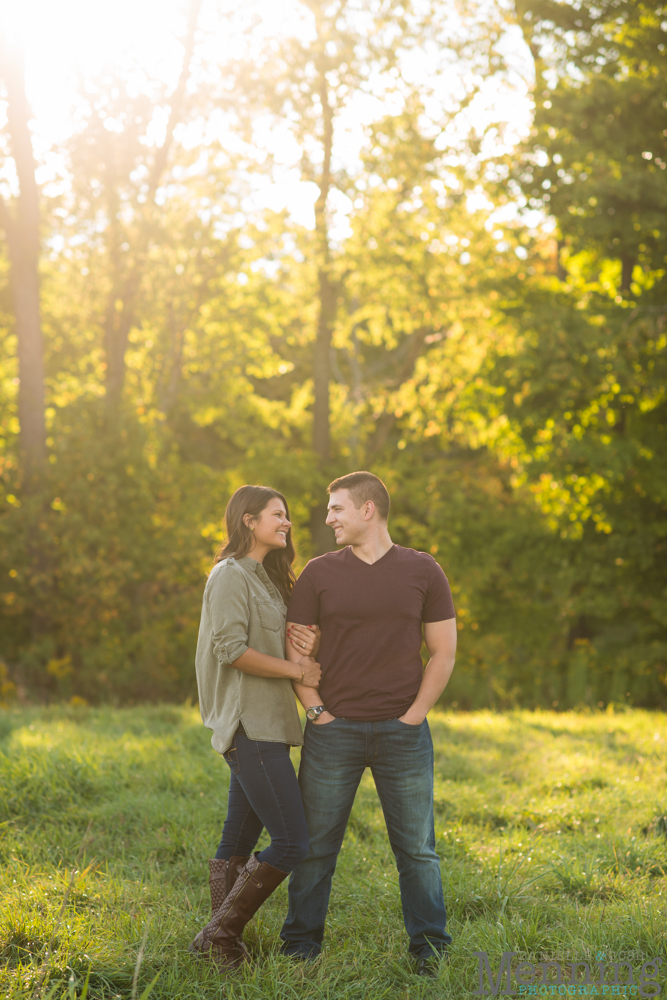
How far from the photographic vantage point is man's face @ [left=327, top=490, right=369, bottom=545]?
12.4ft

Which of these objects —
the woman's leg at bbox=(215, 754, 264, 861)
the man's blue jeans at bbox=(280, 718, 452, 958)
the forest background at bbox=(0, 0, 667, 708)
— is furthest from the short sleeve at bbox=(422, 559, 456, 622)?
the forest background at bbox=(0, 0, 667, 708)

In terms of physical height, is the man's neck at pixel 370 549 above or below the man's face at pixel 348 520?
below

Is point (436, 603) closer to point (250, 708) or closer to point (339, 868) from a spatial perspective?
point (250, 708)

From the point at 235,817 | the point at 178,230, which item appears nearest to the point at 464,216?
the point at 178,230

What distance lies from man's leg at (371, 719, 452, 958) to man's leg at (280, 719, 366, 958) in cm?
12

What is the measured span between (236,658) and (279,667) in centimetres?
20

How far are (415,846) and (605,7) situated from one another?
47.3ft

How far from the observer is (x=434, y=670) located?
3.71m

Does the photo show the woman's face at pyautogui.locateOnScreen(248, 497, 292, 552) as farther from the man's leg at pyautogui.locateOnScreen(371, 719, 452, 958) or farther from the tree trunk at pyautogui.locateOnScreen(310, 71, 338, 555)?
the tree trunk at pyautogui.locateOnScreen(310, 71, 338, 555)

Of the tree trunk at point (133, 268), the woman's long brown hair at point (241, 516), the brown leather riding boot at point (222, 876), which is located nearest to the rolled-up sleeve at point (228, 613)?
the woman's long brown hair at point (241, 516)

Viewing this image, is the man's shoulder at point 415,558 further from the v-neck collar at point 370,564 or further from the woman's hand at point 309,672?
the woman's hand at point 309,672

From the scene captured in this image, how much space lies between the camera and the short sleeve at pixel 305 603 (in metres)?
3.78

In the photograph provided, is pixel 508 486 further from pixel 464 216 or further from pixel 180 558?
pixel 180 558

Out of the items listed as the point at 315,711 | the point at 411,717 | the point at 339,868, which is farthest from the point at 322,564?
the point at 339,868
